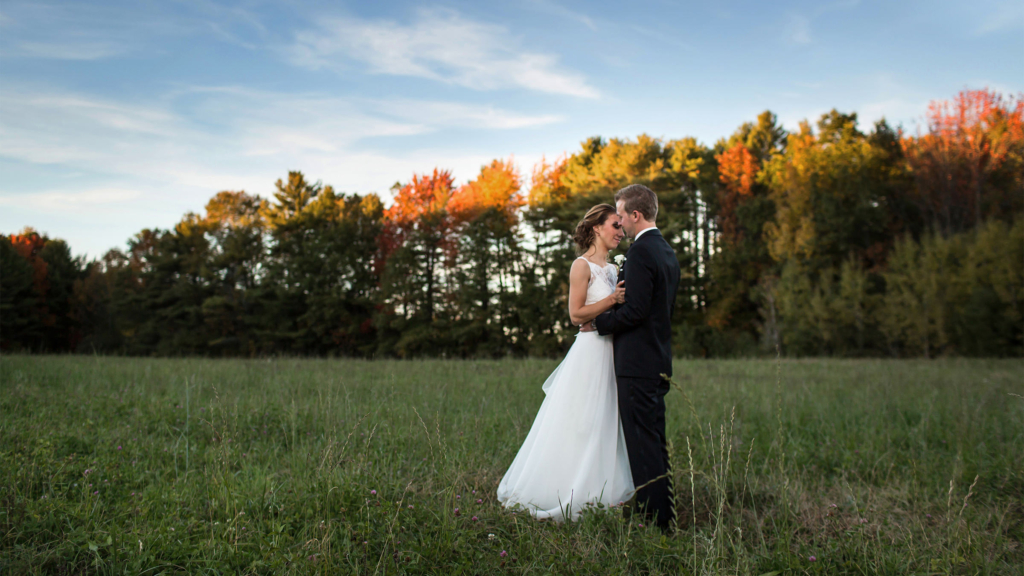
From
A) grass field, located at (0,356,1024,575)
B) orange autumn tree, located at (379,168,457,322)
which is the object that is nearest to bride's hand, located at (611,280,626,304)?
grass field, located at (0,356,1024,575)

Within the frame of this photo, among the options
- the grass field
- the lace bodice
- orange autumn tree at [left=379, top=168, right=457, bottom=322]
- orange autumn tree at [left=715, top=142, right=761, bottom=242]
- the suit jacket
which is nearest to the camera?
the grass field

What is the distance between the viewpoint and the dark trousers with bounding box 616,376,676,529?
3.76 metres

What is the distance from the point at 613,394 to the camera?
4039 millimetres

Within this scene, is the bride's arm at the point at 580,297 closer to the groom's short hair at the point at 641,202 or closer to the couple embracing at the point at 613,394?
the couple embracing at the point at 613,394

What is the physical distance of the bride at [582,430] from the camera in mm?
3861

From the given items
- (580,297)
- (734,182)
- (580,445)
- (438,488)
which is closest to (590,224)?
(580,297)

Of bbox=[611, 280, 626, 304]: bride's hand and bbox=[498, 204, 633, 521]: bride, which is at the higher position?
bbox=[611, 280, 626, 304]: bride's hand

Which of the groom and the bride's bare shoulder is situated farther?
the bride's bare shoulder

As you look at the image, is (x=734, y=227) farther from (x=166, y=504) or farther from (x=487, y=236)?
(x=166, y=504)

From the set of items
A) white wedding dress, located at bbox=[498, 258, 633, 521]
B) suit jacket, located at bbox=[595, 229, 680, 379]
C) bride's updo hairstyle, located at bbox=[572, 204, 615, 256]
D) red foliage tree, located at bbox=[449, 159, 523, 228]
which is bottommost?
white wedding dress, located at bbox=[498, 258, 633, 521]

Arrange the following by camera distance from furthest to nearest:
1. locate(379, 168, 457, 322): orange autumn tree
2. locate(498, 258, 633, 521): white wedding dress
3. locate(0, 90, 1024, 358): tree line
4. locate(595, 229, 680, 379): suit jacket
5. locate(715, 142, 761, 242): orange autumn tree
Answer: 1. locate(715, 142, 761, 242): orange autumn tree
2. locate(379, 168, 457, 322): orange autumn tree
3. locate(0, 90, 1024, 358): tree line
4. locate(498, 258, 633, 521): white wedding dress
5. locate(595, 229, 680, 379): suit jacket

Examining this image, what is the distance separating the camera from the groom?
12.3 ft

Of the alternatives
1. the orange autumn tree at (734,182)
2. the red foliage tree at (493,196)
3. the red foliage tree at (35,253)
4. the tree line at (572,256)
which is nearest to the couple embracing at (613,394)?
the red foliage tree at (35,253)

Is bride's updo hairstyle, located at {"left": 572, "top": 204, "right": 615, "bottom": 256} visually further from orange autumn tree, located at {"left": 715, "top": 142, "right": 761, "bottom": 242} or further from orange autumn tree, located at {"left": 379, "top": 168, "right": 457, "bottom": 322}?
orange autumn tree, located at {"left": 715, "top": 142, "right": 761, "bottom": 242}
